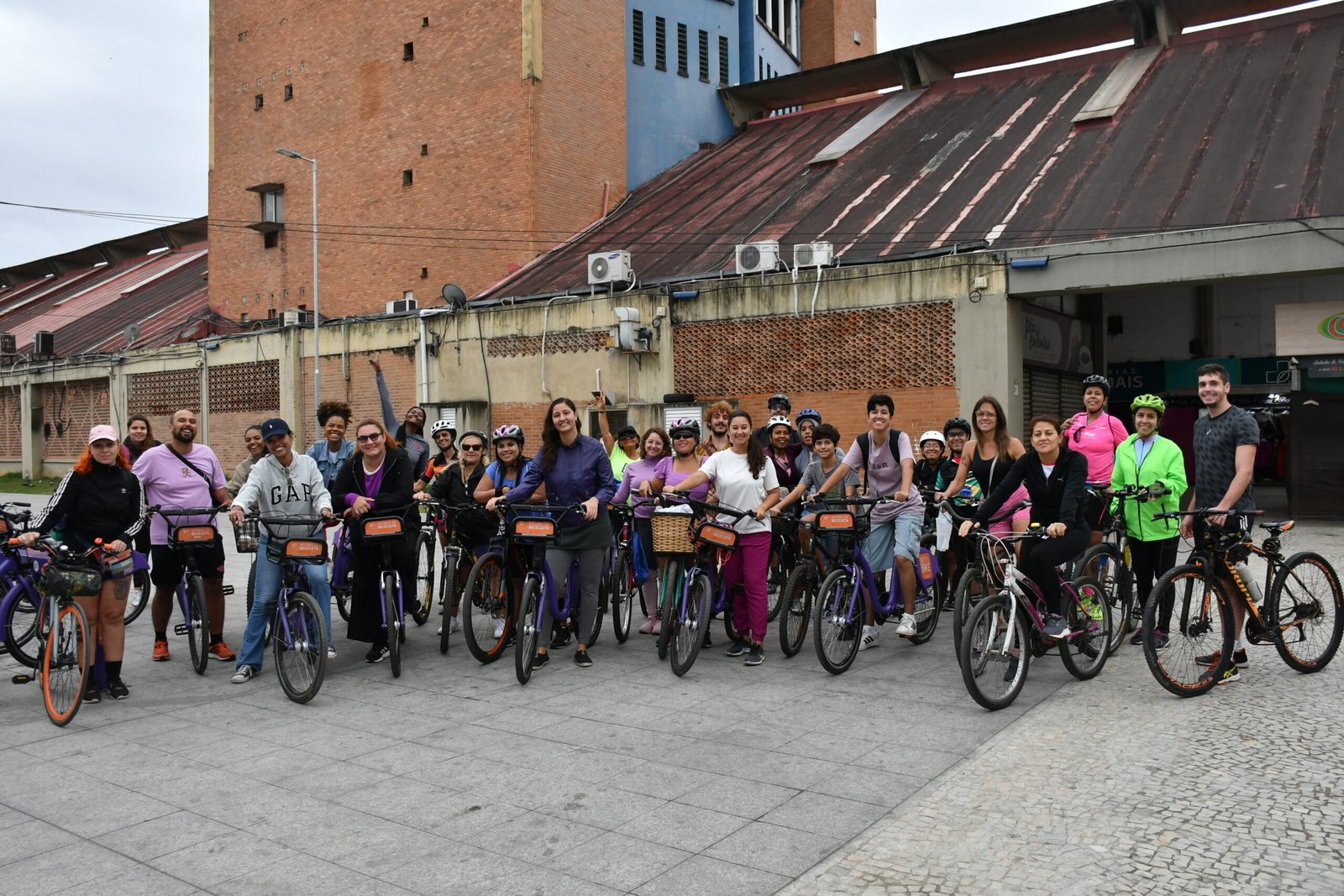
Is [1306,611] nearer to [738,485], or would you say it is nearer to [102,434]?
[738,485]

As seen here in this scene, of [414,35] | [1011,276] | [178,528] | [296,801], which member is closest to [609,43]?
[414,35]

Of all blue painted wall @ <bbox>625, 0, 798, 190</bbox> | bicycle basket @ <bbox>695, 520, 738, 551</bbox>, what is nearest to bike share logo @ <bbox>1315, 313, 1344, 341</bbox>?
bicycle basket @ <bbox>695, 520, 738, 551</bbox>

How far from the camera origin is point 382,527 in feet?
25.3

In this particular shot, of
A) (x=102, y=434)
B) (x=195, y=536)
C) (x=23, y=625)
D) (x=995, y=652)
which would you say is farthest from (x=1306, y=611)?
(x=23, y=625)

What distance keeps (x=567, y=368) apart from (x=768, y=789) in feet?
63.1

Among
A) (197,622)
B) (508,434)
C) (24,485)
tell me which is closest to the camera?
(197,622)

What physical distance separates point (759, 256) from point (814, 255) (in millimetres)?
1207

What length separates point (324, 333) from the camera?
28.9 metres

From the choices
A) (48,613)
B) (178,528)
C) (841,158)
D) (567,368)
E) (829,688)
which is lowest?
(829,688)

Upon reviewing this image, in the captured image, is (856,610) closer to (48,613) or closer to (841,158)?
(48,613)

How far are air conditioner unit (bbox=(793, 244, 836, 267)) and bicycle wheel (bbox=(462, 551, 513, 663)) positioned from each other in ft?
42.9

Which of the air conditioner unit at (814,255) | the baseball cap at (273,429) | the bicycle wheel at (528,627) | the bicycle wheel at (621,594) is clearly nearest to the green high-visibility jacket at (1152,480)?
the bicycle wheel at (621,594)

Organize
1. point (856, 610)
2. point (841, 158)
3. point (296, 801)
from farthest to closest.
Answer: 1. point (841, 158)
2. point (856, 610)
3. point (296, 801)

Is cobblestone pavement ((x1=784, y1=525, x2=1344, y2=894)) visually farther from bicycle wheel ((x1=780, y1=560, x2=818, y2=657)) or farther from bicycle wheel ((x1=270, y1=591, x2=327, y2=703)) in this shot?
bicycle wheel ((x1=270, y1=591, x2=327, y2=703))
